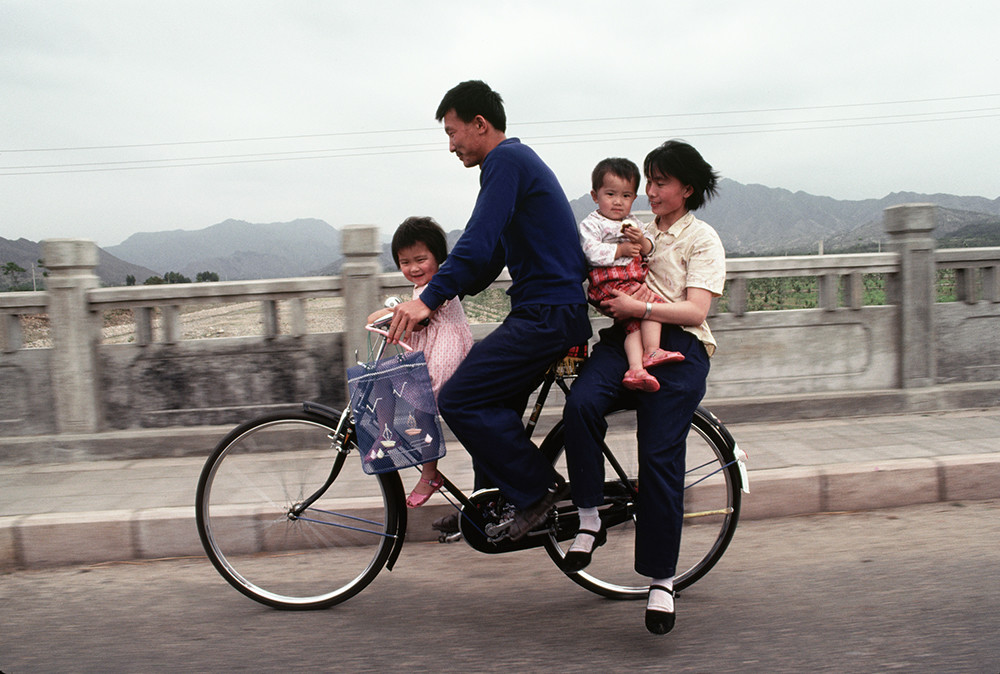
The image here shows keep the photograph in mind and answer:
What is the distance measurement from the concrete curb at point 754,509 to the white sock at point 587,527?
1.24 meters

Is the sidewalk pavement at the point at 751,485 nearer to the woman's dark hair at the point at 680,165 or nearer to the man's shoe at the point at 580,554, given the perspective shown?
the man's shoe at the point at 580,554

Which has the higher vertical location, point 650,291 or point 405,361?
point 650,291

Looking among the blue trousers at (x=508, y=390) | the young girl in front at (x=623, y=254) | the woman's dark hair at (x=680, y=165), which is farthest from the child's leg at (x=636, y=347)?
the woman's dark hair at (x=680, y=165)

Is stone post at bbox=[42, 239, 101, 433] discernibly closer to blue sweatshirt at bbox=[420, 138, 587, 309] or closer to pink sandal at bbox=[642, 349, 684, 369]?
blue sweatshirt at bbox=[420, 138, 587, 309]

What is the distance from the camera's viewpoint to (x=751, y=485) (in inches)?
153

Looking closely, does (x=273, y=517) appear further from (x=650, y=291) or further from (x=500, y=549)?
(x=650, y=291)

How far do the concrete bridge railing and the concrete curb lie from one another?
54.4 inches

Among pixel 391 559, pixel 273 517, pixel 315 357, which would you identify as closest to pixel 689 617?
pixel 391 559

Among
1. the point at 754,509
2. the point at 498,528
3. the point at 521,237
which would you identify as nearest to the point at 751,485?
the point at 754,509

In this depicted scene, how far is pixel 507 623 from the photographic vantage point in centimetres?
273

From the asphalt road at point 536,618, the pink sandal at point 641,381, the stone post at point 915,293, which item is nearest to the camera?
the asphalt road at point 536,618

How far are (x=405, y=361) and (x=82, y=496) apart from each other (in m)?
2.76

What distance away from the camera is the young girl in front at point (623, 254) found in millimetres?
2568

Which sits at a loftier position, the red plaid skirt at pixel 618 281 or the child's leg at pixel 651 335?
the red plaid skirt at pixel 618 281
